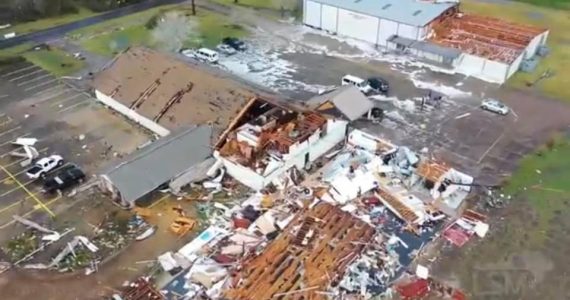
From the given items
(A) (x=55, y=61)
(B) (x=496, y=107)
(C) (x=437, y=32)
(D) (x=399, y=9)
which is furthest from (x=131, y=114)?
(C) (x=437, y=32)

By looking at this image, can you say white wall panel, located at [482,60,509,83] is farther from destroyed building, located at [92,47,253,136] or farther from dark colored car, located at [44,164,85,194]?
dark colored car, located at [44,164,85,194]

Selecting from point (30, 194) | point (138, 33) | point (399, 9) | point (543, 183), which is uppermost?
point (399, 9)

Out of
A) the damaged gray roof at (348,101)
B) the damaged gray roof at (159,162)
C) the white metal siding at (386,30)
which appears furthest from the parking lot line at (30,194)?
→ the white metal siding at (386,30)

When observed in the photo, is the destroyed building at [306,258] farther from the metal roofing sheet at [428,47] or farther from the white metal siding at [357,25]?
the white metal siding at [357,25]

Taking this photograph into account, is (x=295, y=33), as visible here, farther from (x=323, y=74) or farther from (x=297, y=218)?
(x=297, y=218)

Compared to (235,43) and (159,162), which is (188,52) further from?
(159,162)

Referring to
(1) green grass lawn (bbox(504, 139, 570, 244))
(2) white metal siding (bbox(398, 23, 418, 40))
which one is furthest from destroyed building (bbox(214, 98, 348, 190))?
(2) white metal siding (bbox(398, 23, 418, 40))

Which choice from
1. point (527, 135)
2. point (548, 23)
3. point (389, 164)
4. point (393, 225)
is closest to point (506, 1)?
point (548, 23)
